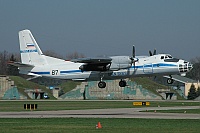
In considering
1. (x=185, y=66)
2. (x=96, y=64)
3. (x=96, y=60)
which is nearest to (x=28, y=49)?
(x=96, y=64)

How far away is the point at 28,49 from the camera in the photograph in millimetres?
73812

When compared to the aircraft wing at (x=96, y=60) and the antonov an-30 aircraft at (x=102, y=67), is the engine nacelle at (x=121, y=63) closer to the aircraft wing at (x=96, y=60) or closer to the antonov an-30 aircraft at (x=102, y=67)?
the antonov an-30 aircraft at (x=102, y=67)

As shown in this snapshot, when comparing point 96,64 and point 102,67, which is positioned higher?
point 96,64

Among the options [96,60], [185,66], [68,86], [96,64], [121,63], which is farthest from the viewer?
[68,86]

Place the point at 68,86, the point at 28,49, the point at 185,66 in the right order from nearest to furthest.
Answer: the point at 185,66, the point at 28,49, the point at 68,86

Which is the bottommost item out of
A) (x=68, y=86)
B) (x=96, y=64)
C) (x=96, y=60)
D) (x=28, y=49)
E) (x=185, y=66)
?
(x=68, y=86)

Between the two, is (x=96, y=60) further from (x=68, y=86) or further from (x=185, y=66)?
(x=68, y=86)

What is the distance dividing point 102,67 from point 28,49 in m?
12.4

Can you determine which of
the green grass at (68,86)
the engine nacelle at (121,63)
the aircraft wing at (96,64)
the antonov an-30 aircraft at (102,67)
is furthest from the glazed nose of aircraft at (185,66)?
the green grass at (68,86)

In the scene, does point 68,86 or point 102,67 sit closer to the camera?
point 102,67

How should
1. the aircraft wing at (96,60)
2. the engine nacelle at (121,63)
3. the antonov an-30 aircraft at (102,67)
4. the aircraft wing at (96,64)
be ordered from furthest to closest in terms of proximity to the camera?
the engine nacelle at (121,63)
the aircraft wing at (96,64)
the aircraft wing at (96,60)
the antonov an-30 aircraft at (102,67)

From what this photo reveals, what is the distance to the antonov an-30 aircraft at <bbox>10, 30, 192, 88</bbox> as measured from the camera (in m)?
64.4

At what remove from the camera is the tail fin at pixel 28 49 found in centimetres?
7269

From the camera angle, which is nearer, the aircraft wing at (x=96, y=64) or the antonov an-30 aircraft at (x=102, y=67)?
the antonov an-30 aircraft at (x=102, y=67)
